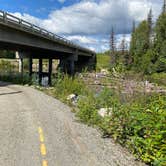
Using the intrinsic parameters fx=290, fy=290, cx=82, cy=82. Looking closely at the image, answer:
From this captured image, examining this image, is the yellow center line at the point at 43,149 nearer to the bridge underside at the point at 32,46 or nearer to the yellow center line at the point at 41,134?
the yellow center line at the point at 41,134

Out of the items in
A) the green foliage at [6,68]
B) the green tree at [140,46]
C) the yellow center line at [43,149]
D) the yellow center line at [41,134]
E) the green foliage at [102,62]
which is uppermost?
the green tree at [140,46]

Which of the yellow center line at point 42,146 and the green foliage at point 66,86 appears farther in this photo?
→ the green foliage at point 66,86

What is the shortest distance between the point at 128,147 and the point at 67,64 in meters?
Result: 57.0

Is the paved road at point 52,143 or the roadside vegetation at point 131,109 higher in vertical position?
the roadside vegetation at point 131,109

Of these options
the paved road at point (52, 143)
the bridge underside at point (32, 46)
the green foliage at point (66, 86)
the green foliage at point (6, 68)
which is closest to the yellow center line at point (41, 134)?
the paved road at point (52, 143)

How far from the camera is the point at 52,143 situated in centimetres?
867

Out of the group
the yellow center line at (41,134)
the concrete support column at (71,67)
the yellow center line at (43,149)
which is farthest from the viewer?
the concrete support column at (71,67)

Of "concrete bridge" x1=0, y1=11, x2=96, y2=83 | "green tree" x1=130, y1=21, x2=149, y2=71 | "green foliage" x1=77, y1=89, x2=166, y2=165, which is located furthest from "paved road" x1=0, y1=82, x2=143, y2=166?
"green tree" x1=130, y1=21, x2=149, y2=71

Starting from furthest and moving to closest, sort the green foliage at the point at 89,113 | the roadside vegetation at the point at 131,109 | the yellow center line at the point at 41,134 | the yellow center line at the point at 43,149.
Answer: the green foliage at the point at 89,113 < the yellow center line at the point at 41,134 < the yellow center line at the point at 43,149 < the roadside vegetation at the point at 131,109

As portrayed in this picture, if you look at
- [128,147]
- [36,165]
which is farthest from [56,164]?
[128,147]

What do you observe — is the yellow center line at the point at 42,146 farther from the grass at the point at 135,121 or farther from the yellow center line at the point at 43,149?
the grass at the point at 135,121

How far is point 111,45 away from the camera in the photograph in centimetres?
11506

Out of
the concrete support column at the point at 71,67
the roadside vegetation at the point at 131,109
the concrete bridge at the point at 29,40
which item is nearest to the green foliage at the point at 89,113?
the roadside vegetation at the point at 131,109

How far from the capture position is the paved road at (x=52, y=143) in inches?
287
